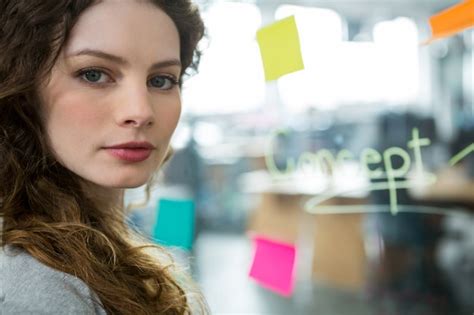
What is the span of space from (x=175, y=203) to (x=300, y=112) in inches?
40.4

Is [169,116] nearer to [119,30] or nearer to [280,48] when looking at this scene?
[119,30]

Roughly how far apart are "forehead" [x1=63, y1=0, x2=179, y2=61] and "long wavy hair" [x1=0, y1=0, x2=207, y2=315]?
0.05 ft

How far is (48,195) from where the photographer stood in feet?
2.65

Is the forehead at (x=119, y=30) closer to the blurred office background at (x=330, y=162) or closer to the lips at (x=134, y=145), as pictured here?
the lips at (x=134, y=145)

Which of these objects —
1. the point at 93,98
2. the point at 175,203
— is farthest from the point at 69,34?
the point at 175,203

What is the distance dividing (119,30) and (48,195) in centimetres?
25

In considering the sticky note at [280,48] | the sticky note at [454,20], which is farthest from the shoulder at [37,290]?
the sticky note at [454,20]

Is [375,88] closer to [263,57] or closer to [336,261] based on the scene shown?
[336,261]

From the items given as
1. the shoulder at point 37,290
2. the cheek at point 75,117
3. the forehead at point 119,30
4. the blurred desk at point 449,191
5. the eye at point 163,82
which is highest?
the forehead at point 119,30

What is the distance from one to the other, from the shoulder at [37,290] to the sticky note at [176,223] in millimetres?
615

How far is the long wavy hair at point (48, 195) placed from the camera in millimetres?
741

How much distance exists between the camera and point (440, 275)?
2568 mm

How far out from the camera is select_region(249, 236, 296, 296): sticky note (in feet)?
4.05

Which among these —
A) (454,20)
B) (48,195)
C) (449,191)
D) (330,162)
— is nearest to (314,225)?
(449,191)
